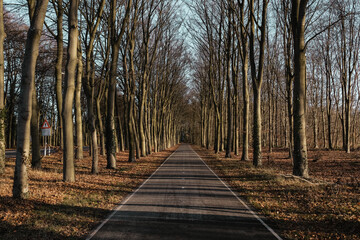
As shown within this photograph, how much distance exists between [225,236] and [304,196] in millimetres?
4818

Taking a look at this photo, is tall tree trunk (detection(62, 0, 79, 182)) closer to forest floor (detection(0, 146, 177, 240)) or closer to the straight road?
forest floor (detection(0, 146, 177, 240))

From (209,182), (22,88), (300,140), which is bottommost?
(209,182)

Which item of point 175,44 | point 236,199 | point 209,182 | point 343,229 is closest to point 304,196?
point 236,199

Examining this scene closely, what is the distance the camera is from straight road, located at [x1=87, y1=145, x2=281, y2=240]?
5609 millimetres

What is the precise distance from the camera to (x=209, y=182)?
12.5 metres

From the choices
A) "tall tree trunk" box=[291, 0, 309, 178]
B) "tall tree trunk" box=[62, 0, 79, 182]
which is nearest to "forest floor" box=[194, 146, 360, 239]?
"tall tree trunk" box=[291, 0, 309, 178]

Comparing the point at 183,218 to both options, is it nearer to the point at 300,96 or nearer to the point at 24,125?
the point at 24,125

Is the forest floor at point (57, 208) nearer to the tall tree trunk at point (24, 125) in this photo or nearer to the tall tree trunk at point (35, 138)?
the tall tree trunk at point (24, 125)

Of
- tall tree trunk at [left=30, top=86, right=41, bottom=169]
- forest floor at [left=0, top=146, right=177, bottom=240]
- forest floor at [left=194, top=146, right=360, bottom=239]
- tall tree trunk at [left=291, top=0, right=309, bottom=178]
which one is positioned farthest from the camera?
tall tree trunk at [left=30, top=86, right=41, bottom=169]

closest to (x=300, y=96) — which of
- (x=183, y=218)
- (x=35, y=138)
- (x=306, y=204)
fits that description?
(x=306, y=204)

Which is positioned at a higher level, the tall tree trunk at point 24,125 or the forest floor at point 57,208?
the tall tree trunk at point 24,125

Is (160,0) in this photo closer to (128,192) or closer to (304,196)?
(128,192)

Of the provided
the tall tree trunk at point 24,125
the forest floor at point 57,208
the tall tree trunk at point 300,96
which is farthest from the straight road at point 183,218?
the tall tree trunk at point 300,96

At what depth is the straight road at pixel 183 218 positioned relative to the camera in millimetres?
5609
